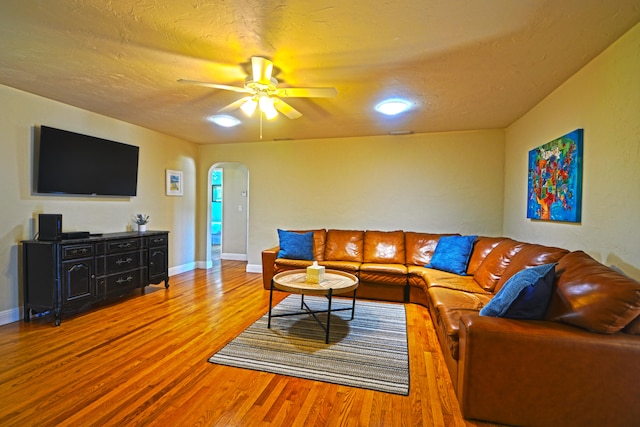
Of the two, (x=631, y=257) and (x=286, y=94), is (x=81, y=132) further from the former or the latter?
(x=631, y=257)

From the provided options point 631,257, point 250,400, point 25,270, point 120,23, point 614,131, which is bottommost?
point 250,400

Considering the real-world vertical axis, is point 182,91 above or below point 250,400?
above

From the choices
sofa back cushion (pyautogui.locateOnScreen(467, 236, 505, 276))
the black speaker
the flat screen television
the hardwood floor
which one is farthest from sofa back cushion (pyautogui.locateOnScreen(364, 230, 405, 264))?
the black speaker

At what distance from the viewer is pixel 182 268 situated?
5453mm

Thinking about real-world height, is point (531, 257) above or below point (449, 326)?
above

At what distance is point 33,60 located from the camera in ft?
7.84

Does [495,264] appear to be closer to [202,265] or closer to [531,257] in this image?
[531,257]

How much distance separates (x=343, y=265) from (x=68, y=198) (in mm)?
3468

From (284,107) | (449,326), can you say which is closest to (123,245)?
(284,107)

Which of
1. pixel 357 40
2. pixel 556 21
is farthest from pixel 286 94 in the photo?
pixel 556 21

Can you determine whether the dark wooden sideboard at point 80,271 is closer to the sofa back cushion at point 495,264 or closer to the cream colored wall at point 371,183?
the cream colored wall at point 371,183

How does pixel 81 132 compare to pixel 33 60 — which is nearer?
pixel 33 60

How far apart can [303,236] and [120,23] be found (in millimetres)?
3288

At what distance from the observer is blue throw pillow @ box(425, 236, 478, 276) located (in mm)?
3672
